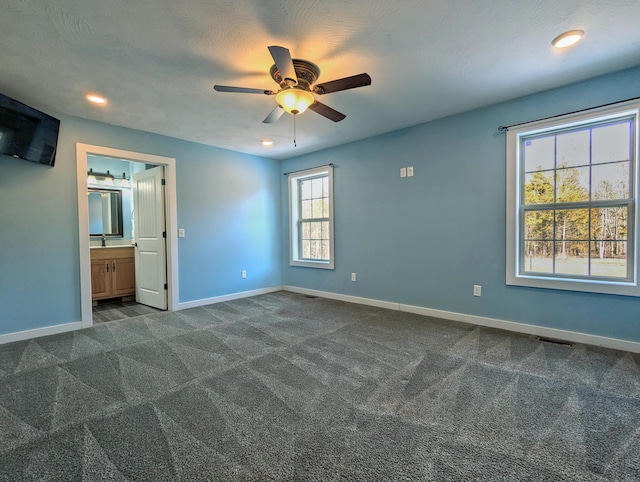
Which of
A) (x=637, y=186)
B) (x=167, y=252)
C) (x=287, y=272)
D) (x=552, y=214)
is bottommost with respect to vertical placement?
(x=287, y=272)

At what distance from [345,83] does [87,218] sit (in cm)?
333

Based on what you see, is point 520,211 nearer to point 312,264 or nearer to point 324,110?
point 324,110

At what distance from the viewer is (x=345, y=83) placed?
2.11 metres

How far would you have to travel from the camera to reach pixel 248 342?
9.66ft

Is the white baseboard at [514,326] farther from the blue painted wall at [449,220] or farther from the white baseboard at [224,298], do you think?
the white baseboard at [224,298]

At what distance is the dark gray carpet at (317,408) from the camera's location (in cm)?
139

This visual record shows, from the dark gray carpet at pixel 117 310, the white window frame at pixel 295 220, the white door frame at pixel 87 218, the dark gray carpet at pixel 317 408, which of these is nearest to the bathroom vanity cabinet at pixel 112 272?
the dark gray carpet at pixel 117 310

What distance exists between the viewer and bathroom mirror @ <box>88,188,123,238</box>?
16.9 ft

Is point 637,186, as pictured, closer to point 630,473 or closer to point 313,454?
point 630,473

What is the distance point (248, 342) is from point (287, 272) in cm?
265

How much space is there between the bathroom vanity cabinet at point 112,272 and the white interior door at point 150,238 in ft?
0.80

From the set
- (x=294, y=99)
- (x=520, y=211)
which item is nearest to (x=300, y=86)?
(x=294, y=99)

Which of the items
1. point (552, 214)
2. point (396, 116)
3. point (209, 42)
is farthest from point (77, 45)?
point (552, 214)

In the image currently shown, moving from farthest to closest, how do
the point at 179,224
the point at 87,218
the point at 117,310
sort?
the point at 117,310 → the point at 179,224 → the point at 87,218
